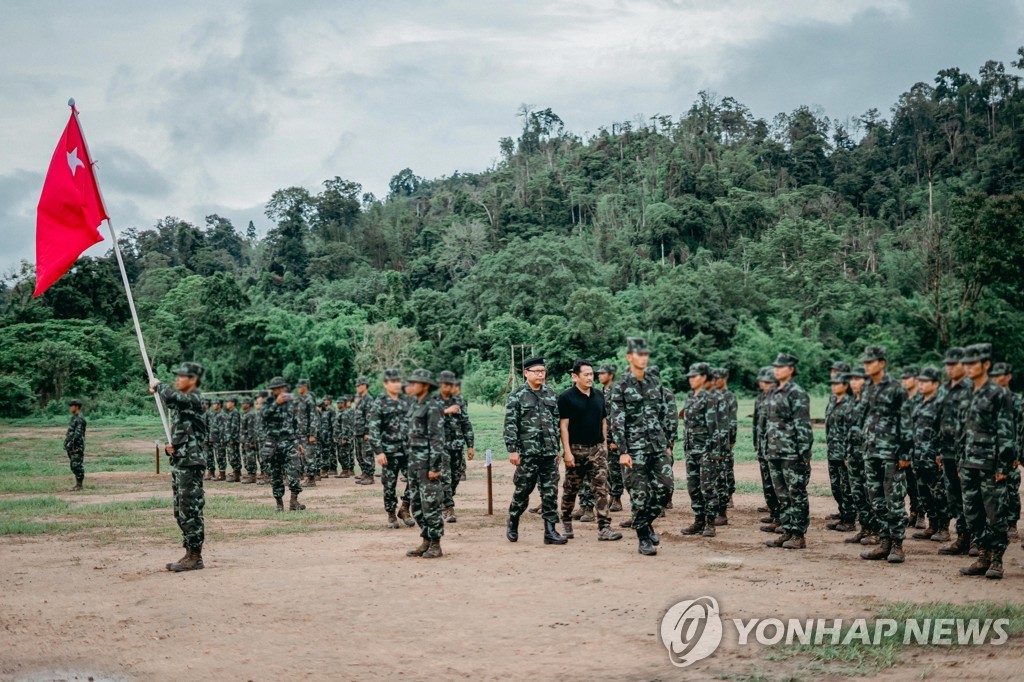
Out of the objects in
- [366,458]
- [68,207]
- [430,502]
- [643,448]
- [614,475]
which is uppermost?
[68,207]

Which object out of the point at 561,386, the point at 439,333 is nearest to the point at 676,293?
the point at 561,386

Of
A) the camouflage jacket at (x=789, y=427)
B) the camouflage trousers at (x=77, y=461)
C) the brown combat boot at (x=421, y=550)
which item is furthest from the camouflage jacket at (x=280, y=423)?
the camouflage jacket at (x=789, y=427)

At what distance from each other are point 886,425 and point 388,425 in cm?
641

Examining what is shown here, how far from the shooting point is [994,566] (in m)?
8.27

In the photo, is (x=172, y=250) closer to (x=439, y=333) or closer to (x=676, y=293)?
(x=439, y=333)

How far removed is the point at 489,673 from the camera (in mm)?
5871

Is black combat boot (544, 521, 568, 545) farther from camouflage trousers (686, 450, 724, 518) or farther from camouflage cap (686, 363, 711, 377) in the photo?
camouflage cap (686, 363, 711, 377)

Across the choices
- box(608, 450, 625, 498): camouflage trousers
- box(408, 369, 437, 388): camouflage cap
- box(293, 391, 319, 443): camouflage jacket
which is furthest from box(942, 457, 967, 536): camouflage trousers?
box(293, 391, 319, 443): camouflage jacket

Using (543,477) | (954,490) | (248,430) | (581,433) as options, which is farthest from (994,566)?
(248,430)

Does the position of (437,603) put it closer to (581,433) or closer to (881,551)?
(581,433)

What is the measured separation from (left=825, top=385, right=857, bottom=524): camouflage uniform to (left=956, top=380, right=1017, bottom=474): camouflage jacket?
2474 millimetres

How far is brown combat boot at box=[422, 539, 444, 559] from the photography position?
9.78 metres

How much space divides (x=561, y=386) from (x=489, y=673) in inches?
1545

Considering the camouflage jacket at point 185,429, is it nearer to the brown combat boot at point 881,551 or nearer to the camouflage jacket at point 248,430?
the brown combat boot at point 881,551
